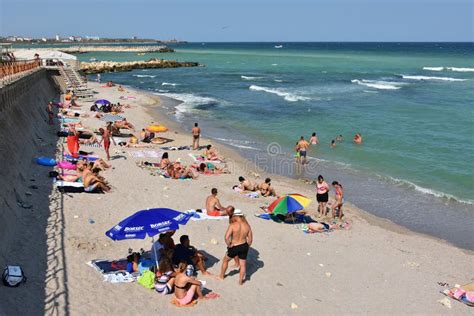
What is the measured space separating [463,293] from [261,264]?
4.11 meters

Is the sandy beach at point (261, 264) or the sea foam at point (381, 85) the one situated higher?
the sea foam at point (381, 85)

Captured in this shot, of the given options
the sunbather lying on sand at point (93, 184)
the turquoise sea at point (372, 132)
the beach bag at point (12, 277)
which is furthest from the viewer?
the turquoise sea at point (372, 132)

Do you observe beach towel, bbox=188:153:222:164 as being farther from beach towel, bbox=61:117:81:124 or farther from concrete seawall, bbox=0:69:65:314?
beach towel, bbox=61:117:81:124

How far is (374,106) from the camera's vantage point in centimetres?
3794

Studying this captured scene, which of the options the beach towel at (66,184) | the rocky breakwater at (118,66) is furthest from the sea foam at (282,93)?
the rocky breakwater at (118,66)

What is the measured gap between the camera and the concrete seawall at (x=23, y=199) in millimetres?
8281

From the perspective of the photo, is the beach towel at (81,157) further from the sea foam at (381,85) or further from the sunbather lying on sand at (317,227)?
the sea foam at (381,85)

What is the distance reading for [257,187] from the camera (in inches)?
633

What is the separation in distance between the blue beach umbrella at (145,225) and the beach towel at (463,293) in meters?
5.65

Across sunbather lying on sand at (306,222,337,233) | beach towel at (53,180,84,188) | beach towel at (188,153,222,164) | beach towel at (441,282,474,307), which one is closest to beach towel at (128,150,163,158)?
beach towel at (188,153,222,164)

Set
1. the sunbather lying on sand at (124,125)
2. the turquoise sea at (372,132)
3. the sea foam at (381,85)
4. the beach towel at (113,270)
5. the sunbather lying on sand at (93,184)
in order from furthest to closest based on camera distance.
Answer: the sea foam at (381,85) → the sunbather lying on sand at (124,125) → the turquoise sea at (372,132) → the sunbather lying on sand at (93,184) → the beach towel at (113,270)

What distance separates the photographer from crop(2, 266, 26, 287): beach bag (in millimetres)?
8281

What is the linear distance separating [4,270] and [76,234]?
8.67 feet

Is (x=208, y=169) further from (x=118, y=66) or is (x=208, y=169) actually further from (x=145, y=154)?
(x=118, y=66)
